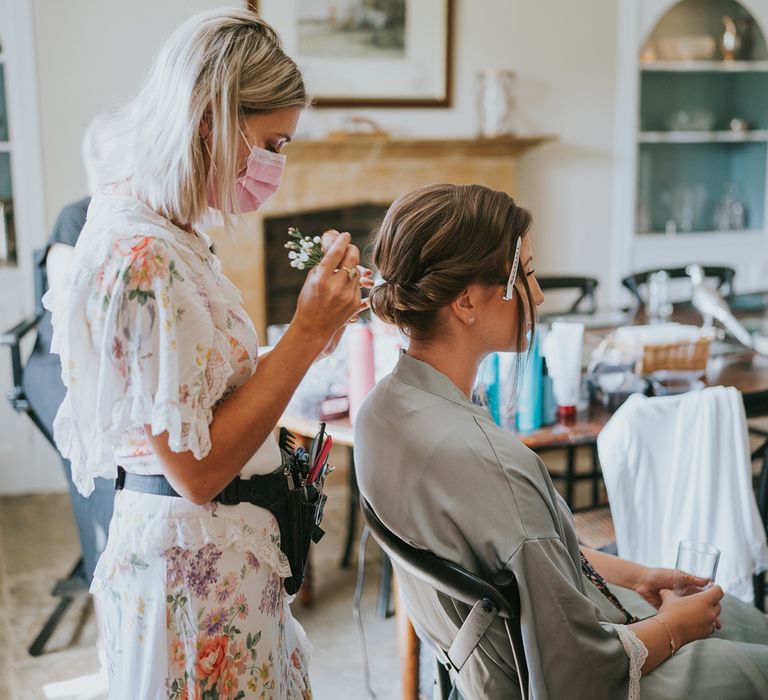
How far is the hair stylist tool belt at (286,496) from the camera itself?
1146 mm

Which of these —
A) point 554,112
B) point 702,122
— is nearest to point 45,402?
point 554,112

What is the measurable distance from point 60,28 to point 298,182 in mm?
1087

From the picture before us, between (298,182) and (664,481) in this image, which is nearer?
(664,481)

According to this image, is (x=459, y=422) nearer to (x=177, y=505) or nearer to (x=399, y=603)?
(x=177, y=505)

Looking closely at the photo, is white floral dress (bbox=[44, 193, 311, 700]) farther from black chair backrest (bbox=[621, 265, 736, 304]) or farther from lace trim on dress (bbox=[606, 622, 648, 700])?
black chair backrest (bbox=[621, 265, 736, 304])

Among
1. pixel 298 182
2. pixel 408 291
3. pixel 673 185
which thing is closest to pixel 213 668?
pixel 408 291

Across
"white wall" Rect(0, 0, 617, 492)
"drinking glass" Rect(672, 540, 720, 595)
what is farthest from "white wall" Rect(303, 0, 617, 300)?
"drinking glass" Rect(672, 540, 720, 595)

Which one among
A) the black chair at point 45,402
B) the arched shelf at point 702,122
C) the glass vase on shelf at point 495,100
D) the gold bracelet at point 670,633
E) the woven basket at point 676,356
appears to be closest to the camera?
the gold bracelet at point 670,633

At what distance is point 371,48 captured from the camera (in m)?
3.79

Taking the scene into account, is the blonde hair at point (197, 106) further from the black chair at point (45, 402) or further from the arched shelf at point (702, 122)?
the arched shelf at point (702, 122)

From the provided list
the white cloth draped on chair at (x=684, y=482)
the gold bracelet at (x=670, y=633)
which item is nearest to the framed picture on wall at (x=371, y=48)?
the white cloth draped on chair at (x=684, y=482)

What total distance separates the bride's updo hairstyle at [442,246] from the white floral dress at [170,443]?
0.87 feet

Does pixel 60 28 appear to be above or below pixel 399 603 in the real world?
above

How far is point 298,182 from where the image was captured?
3766 mm
